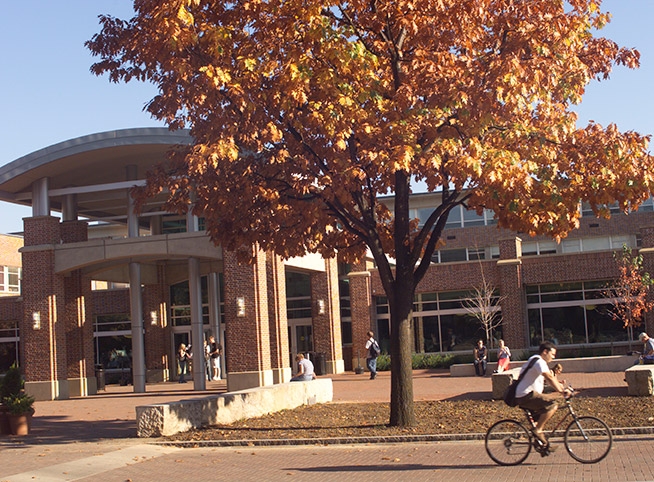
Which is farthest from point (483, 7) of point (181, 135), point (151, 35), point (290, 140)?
point (181, 135)

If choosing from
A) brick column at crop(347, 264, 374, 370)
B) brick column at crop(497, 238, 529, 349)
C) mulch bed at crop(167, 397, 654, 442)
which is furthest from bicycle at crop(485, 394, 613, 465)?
brick column at crop(347, 264, 374, 370)

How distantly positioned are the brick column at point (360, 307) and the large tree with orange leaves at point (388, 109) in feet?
79.2

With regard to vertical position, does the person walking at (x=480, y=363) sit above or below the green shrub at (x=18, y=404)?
below

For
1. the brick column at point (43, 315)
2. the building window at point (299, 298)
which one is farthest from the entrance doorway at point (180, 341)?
the brick column at point (43, 315)

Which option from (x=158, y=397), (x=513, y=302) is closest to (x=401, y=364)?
(x=158, y=397)

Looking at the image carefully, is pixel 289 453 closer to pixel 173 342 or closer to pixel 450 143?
pixel 450 143

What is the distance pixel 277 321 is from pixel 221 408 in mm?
13053

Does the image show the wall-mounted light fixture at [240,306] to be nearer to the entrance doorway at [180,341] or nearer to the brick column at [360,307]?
the entrance doorway at [180,341]

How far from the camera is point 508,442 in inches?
448

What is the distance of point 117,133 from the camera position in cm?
3108

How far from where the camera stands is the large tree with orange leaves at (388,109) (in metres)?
14.0

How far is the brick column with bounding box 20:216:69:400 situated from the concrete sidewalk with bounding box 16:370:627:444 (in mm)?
1311

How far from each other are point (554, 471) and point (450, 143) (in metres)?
5.43

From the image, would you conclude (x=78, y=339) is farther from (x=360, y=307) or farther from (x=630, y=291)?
(x=630, y=291)
